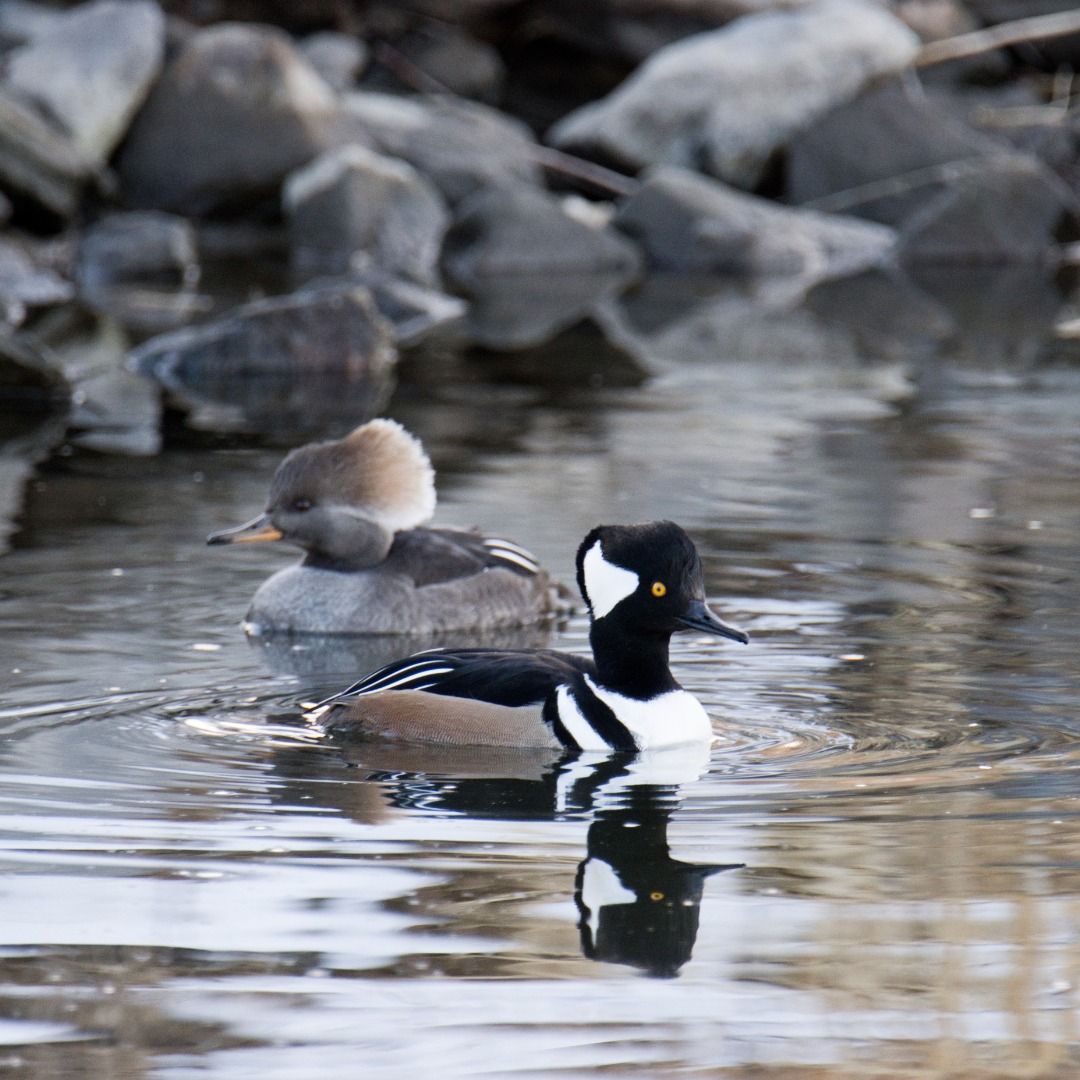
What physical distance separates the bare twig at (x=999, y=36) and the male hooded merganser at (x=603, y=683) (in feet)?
63.7

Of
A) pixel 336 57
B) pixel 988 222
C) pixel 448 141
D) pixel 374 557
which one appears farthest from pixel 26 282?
pixel 374 557

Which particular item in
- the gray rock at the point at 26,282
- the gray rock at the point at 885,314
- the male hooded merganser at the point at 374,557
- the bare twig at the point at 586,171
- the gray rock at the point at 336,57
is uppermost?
the gray rock at the point at 336,57

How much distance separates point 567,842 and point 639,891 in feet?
1.31

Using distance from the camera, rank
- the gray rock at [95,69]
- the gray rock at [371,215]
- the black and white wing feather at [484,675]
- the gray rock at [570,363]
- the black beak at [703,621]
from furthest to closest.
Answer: the gray rock at [95,69] → the gray rock at [371,215] → the gray rock at [570,363] → the black and white wing feather at [484,675] → the black beak at [703,621]

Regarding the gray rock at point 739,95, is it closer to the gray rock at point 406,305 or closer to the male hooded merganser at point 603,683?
the gray rock at point 406,305

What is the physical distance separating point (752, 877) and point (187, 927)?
47.0 inches

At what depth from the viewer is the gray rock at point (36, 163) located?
21.0 m

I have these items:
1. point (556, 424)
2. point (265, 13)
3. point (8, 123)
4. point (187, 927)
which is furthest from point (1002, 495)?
point (265, 13)

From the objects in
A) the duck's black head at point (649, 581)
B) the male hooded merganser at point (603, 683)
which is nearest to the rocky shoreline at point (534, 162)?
the male hooded merganser at point (603, 683)

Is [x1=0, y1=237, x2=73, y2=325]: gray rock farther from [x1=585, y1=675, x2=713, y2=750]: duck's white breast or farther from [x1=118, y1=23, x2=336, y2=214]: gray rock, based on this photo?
[x1=585, y1=675, x2=713, y2=750]: duck's white breast

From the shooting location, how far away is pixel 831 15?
24625 mm

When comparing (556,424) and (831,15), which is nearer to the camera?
(556,424)

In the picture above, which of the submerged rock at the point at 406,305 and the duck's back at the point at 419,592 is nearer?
the duck's back at the point at 419,592

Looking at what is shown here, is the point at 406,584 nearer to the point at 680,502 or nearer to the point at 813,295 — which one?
the point at 680,502
